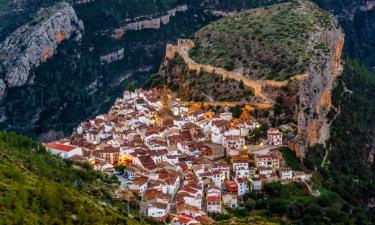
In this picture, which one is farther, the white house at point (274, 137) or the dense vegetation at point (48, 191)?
the white house at point (274, 137)

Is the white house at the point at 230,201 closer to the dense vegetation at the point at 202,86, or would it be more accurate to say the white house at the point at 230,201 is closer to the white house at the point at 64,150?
the white house at the point at 64,150

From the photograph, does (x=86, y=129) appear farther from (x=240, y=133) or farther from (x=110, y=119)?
(x=240, y=133)

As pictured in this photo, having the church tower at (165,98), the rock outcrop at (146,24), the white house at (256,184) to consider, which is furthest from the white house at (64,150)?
the rock outcrop at (146,24)

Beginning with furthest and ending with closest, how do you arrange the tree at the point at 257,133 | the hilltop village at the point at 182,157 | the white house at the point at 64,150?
the tree at the point at 257,133 → the white house at the point at 64,150 → the hilltop village at the point at 182,157

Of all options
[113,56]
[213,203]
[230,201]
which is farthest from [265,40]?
[113,56]

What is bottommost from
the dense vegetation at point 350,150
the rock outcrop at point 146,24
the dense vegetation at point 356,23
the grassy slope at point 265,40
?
the dense vegetation at point 356,23

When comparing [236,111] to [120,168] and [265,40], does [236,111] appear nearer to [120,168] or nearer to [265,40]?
[265,40]

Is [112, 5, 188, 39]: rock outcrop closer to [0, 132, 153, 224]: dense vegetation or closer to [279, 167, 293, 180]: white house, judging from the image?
[279, 167, 293, 180]: white house
